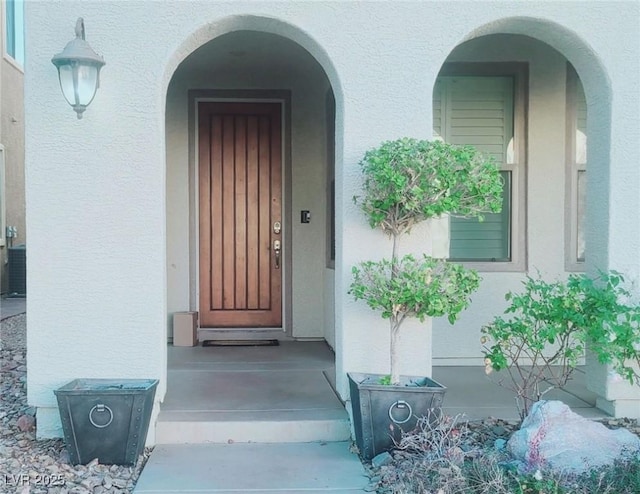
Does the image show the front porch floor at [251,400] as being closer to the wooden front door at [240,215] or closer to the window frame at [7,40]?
the wooden front door at [240,215]

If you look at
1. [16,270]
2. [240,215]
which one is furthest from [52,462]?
[16,270]

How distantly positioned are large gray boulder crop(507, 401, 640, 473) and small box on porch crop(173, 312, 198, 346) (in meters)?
3.50

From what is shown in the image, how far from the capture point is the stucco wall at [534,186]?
5.24 meters

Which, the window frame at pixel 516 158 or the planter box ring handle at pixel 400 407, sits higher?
the window frame at pixel 516 158

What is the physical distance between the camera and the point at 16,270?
10.4 metres

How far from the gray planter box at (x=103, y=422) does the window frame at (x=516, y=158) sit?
3.14 metres

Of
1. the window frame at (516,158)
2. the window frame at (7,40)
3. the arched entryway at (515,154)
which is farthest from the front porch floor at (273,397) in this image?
the window frame at (7,40)

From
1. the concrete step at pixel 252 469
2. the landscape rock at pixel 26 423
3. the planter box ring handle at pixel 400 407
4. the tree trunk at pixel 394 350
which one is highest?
the tree trunk at pixel 394 350

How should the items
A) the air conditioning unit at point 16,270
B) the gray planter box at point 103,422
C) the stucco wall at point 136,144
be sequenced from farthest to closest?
the air conditioning unit at point 16,270 → the stucco wall at point 136,144 → the gray planter box at point 103,422

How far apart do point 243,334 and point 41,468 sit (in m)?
3.05

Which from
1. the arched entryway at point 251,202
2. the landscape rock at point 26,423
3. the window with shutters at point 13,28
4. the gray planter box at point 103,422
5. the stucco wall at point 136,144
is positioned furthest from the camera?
the window with shutters at point 13,28

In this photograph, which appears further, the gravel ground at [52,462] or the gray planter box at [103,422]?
the gray planter box at [103,422]

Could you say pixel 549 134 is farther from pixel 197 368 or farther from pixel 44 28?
pixel 44 28

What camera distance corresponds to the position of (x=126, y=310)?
365 cm
